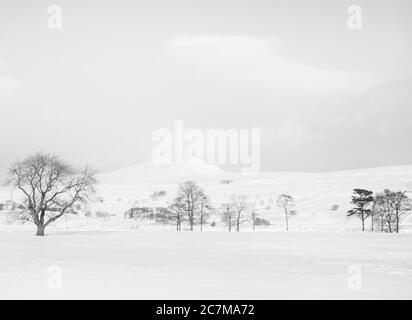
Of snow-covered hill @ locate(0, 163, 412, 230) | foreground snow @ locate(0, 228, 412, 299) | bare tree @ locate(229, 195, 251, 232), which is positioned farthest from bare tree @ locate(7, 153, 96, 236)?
snow-covered hill @ locate(0, 163, 412, 230)

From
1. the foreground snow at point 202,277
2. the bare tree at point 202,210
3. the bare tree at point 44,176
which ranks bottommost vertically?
the foreground snow at point 202,277

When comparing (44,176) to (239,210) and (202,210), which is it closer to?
(239,210)

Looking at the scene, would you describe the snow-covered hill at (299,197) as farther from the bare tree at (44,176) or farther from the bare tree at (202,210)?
the bare tree at (44,176)

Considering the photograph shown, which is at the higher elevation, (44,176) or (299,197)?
(44,176)

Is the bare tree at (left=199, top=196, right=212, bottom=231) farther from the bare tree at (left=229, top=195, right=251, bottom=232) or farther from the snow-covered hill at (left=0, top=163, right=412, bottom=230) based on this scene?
the snow-covered hill at (left=0, top=163, right=412, bottom=230)

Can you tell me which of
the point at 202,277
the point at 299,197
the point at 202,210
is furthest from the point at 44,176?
the point at 299,197

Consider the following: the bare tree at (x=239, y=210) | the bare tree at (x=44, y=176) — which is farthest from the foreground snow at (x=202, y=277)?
the bare tree at (x=239, y=210)

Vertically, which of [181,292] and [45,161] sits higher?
[45,161]
